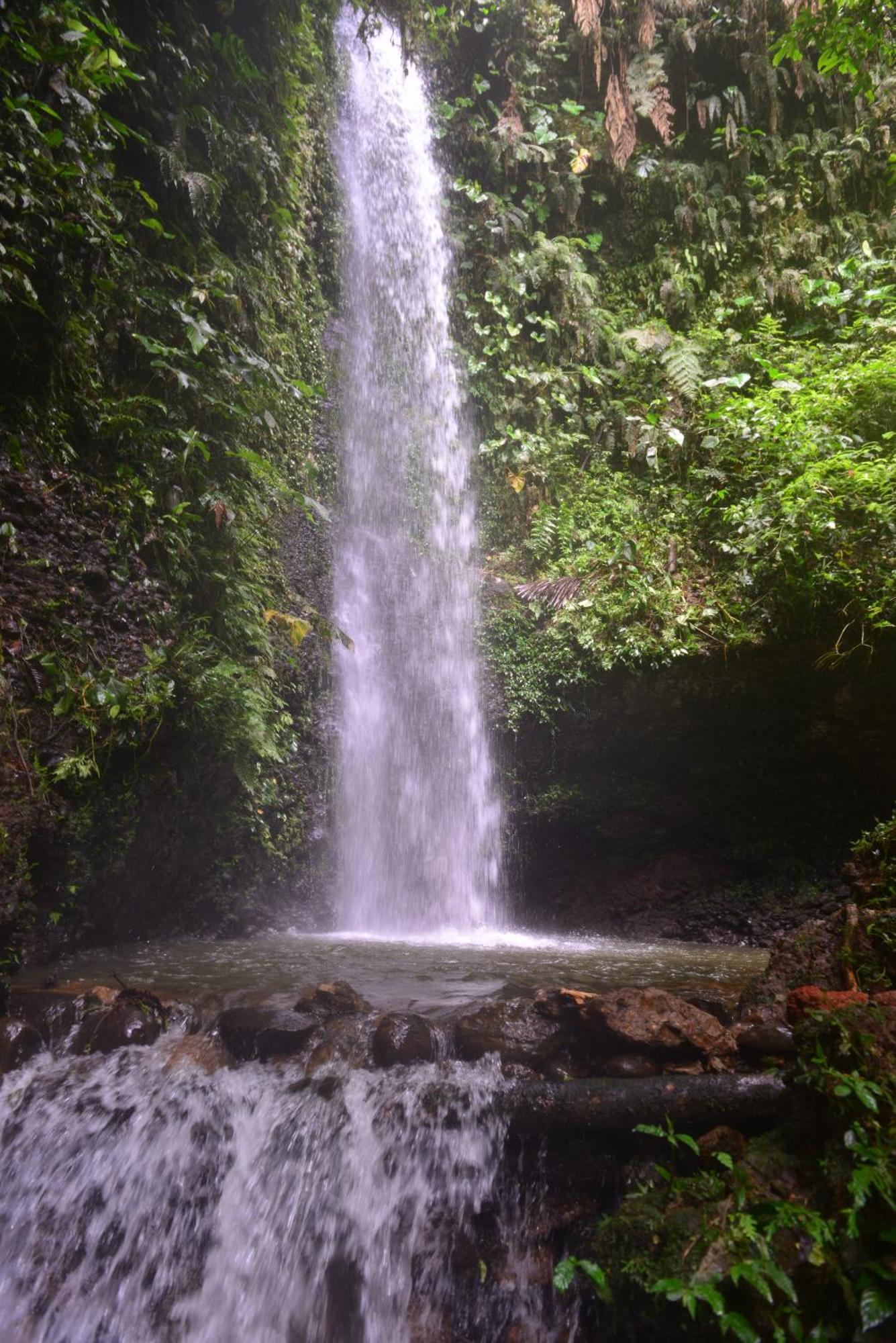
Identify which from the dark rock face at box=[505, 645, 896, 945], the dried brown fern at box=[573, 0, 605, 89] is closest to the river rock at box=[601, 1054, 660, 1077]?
the dark rock face at box=[505, 645, 896, 945]

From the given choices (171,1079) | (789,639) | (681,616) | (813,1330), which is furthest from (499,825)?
(813,1330)

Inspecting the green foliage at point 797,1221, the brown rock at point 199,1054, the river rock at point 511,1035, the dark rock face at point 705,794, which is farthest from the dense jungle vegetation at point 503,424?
the brown rock at point 199,1054

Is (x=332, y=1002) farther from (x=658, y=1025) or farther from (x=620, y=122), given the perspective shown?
(x=620, y=122)

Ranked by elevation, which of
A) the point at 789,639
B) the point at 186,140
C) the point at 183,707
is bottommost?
the point at 183,707

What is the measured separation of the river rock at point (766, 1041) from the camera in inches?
107

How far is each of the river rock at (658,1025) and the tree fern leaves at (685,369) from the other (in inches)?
266

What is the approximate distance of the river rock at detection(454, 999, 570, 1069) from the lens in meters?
3.12

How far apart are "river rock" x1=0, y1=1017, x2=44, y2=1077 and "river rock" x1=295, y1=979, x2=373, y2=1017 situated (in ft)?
3.74

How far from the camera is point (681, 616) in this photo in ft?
21.7

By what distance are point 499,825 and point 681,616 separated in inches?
107

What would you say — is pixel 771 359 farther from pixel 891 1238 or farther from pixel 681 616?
pixel 891 1238

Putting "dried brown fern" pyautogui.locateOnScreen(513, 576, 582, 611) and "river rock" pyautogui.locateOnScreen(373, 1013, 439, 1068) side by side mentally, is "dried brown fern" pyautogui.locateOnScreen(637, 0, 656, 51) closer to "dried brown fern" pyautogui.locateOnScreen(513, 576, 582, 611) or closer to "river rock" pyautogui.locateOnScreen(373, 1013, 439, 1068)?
"dried brown fern" pyautogui.locateOnScreen(513, 576, 582, 611)

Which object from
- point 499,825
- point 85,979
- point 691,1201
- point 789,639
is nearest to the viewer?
point 691,1201

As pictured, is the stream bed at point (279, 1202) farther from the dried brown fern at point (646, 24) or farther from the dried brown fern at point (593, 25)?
the dried brown fern at point (646, 24)
